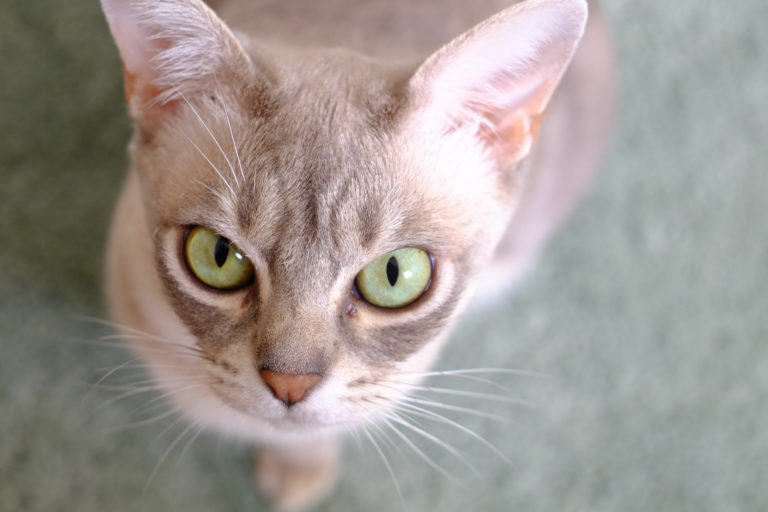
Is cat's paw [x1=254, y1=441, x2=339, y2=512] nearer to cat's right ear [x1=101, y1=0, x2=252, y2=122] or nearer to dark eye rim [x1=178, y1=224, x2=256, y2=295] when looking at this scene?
dark eye rim [x1=178, y1=224, x2=256, y2=295]

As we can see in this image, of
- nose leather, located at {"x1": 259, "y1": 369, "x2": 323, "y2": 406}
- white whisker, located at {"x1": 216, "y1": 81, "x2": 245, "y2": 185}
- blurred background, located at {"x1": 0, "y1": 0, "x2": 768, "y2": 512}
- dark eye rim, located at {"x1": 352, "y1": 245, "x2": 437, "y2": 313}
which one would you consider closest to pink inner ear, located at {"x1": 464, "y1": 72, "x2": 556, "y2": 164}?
dark eye rim, located at {"x1": 352, "y1": 245, "x2": 437, "y2": 313}

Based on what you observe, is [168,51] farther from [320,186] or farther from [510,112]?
[510,112]

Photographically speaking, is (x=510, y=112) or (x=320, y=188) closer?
(x=320, y=188)

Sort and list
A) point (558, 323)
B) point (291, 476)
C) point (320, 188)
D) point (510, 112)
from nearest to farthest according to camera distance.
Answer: point (320, 188) < point (510, 112) < point (291, 476) < point (558, 323)

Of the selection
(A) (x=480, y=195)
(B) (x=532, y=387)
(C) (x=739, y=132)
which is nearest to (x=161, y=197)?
(A) (x=480, y=195)

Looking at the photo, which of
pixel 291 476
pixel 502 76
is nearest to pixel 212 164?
pixel 502 76

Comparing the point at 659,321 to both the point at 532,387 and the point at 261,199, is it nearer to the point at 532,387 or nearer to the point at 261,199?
the point at 532,387

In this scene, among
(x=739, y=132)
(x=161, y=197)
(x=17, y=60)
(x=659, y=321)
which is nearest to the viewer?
(x=161, y=197)
